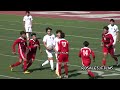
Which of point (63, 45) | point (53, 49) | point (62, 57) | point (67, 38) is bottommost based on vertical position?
point (62, 57)

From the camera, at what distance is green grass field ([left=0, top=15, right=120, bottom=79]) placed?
1551 cm

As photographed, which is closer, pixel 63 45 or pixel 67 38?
pixel 63 45

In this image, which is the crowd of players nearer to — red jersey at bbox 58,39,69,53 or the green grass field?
red jersey at bbox 58,39,69,53

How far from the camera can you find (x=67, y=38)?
26125 mm

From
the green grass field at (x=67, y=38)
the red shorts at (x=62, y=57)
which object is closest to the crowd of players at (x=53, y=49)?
the red shorts at (x=62, y=57)

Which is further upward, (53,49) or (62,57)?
(53,49)

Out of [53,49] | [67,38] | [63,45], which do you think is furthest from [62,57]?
[67,38]

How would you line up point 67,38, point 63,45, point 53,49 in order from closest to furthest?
1. point 63,45
2. point 53,49
3. point 67,38

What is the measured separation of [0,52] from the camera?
20.7m

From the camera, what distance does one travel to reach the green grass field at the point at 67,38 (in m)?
15.5

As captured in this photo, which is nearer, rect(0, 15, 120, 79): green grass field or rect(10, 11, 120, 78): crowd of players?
rect(10, 11, 120, 78): crowd of players

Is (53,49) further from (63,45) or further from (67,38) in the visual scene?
(67,38)

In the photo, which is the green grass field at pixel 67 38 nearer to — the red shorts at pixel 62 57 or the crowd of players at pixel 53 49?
the crowd of players at pixel 53 49

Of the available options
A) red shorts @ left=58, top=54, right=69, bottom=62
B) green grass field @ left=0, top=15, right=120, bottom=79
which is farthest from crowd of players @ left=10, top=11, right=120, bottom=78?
green grass field @ left=0, top=15, right=120, bottom=79
